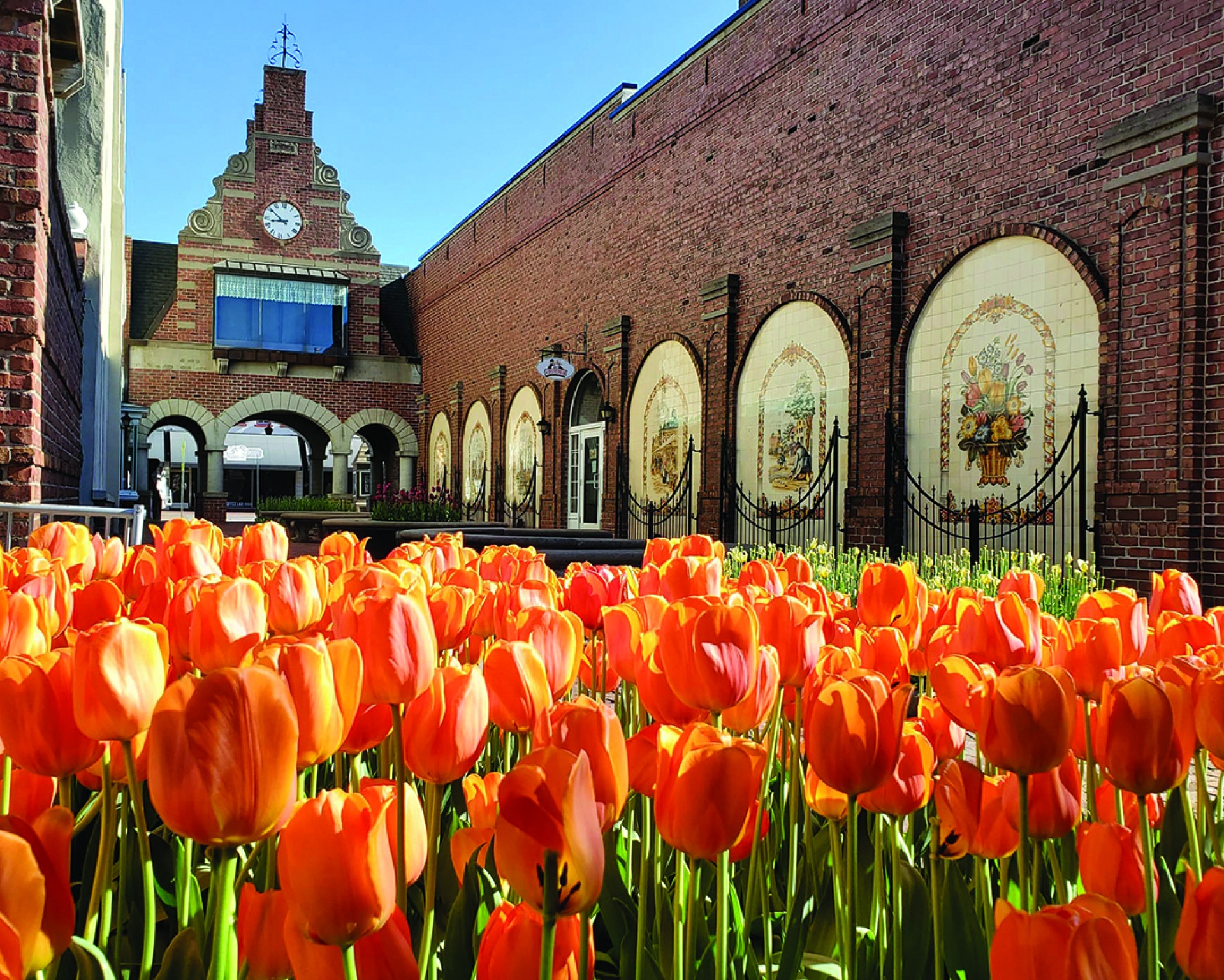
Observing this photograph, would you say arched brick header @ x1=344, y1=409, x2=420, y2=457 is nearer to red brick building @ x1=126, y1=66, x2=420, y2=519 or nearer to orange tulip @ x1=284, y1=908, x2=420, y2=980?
red brick building @ x1=126, y1=66, x2=420, y2=519

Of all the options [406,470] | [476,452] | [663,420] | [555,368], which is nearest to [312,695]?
[663,420]

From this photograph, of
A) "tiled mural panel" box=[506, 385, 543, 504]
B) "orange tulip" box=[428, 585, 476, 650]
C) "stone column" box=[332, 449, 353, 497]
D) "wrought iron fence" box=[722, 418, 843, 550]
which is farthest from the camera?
"stone column" box=[332, 449, 353, 497]


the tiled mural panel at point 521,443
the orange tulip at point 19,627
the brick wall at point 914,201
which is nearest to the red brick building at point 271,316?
the tiled mural panel at point 521,443

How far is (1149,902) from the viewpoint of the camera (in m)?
→ 0.68

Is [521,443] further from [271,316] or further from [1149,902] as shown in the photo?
[1149,902]

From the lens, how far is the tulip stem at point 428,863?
0.59m

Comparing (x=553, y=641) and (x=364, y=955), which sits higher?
(x=553, y=641)

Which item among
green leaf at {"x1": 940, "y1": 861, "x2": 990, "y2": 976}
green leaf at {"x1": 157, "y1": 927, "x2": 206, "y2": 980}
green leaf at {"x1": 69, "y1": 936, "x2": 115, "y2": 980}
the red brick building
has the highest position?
the red brick building

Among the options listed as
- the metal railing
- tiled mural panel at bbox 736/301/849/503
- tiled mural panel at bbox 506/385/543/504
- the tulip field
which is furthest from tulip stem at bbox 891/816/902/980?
tiled mural panel at bbox 506/385/543/504

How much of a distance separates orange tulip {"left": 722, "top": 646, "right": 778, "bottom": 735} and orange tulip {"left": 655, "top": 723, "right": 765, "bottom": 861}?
213 millimetres

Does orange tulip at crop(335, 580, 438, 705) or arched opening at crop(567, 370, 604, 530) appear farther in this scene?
arched opening at crop(567, 370, 604, 530)

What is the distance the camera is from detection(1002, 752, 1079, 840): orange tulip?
→ 743 millimetres

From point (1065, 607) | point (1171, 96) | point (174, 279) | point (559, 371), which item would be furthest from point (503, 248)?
point (1065, 607)

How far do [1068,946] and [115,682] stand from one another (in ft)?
1.97
